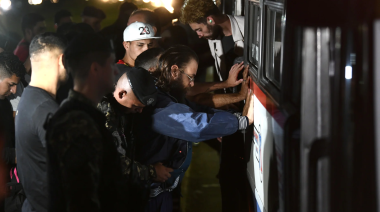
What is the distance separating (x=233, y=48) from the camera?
12.6 feet

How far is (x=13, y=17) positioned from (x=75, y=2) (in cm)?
258

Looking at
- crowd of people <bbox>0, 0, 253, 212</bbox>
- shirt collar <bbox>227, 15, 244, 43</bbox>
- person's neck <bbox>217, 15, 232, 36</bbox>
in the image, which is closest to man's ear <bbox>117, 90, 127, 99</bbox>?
crowd of people <bbox>0, 0, 253, 212</bbox>

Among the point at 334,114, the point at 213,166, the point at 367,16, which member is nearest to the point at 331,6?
the point at 367,16

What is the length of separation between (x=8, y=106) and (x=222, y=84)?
1650mm

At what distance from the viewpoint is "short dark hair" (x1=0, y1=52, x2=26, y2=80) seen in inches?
98.6

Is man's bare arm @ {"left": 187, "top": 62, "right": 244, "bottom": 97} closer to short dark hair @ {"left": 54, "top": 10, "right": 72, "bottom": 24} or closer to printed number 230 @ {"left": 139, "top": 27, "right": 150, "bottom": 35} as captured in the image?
printed number 230 @ {"left": 139, "top": 27, "right": 150, "bottom": 35}

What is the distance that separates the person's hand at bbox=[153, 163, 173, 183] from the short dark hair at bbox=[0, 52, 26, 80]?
0.99 metres

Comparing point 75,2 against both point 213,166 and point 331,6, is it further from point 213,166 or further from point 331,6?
point 331,6

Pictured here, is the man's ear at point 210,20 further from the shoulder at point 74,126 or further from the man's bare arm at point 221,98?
the shoulder at point 74,126

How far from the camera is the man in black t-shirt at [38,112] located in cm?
196

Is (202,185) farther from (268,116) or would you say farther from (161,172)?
(268,116)

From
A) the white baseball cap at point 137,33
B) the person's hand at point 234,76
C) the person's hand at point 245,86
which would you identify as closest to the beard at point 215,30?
the white baseball cap at point 137,33

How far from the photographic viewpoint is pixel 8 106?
8.38 ft

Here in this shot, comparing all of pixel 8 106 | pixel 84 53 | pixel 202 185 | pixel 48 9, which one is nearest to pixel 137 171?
pixel 84 53
